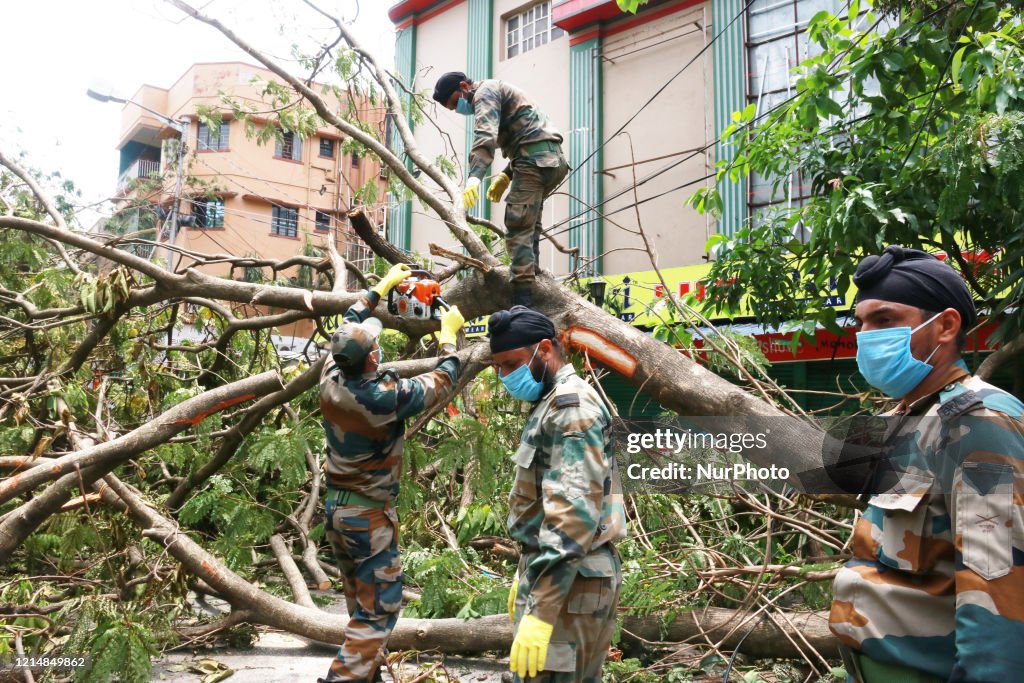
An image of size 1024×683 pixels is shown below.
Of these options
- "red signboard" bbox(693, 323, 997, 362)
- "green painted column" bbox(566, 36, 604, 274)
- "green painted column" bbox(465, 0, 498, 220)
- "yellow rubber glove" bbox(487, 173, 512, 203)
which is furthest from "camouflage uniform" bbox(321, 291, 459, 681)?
"green painted column" bbox(465, 0, 498, 220)

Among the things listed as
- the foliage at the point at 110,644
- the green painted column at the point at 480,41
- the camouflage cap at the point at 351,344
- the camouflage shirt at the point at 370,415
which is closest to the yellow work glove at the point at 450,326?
the camouflage shirt at the point at 370,415

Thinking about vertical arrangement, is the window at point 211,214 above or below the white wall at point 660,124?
below

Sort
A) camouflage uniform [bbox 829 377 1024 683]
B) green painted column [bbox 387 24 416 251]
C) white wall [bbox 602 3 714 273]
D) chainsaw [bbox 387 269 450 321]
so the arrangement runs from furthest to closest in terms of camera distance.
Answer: green painted column [bbox 387 24 416 251], white wall [bbox 602 3 714 273], chainsaw [bbox 387 269 450 321], camouflage uniform [bbox 829 377 1024 683]

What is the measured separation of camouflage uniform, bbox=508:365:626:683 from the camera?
2076mm

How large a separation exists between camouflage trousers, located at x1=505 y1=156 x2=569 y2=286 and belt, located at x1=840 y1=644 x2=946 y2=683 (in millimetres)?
2804

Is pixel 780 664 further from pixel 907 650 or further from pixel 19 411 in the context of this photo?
pixel 19 411

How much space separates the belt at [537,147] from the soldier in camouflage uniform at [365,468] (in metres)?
1.37

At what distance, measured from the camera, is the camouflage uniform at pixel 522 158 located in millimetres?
4031

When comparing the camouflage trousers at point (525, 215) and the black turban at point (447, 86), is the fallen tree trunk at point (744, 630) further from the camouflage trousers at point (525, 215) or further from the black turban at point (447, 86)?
the black turban at point (447, 86)

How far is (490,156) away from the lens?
3.94 m

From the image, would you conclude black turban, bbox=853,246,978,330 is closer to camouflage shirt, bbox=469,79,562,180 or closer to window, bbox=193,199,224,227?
camouflage shirt, bbox=469,79,562,180

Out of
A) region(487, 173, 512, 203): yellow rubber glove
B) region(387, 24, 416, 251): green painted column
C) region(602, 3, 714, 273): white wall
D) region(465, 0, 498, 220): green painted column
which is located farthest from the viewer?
region(387, 24, 416, 251): green painted column

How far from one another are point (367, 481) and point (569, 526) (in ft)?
5.01

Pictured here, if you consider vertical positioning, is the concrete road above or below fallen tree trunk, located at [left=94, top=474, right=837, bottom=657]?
below
